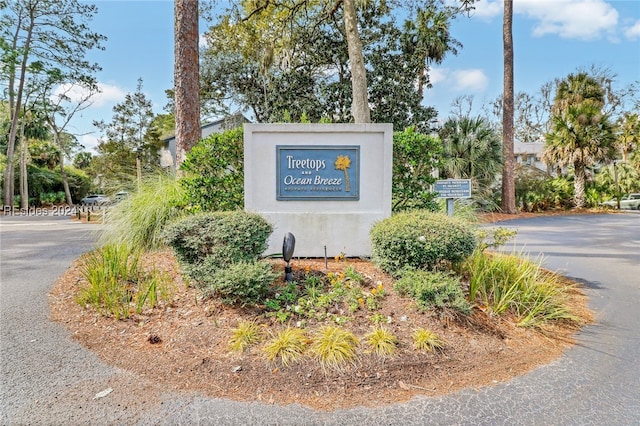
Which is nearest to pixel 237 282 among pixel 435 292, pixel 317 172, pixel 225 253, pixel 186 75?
pixel 225 253

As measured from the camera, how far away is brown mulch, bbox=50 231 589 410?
8.76 ft

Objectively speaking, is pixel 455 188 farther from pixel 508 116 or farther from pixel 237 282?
pixel 508 116

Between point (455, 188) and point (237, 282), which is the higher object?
point (455, 188)

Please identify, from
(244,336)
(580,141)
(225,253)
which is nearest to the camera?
(244,336)

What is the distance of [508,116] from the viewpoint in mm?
16312

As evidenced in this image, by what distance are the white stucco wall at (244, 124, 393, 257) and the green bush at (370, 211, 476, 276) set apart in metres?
1.18

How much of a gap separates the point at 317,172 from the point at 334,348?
3077mm

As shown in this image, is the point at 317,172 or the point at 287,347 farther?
the point at 317,172

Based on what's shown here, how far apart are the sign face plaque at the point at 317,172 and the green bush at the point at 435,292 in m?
2.08

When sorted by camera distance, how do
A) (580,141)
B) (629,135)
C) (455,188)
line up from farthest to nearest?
(629,135)
(580,141)
(455,188)

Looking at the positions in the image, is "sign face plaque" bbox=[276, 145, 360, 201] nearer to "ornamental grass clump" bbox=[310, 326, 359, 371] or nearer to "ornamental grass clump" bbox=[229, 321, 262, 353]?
"ornamental grass clump" bbox=[229, 321, 262, 353]

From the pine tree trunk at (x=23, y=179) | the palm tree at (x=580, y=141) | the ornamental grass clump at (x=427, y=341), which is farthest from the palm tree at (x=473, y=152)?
the pine tree trunk at (x=23, y=179)

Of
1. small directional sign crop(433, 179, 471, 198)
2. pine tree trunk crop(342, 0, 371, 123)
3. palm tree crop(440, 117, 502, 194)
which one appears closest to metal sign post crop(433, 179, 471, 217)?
small directional sign crop(433, 179, 471, 198)

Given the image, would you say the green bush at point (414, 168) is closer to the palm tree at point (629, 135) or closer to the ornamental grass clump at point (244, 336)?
the ornamental grass clump at point (244, 336)
